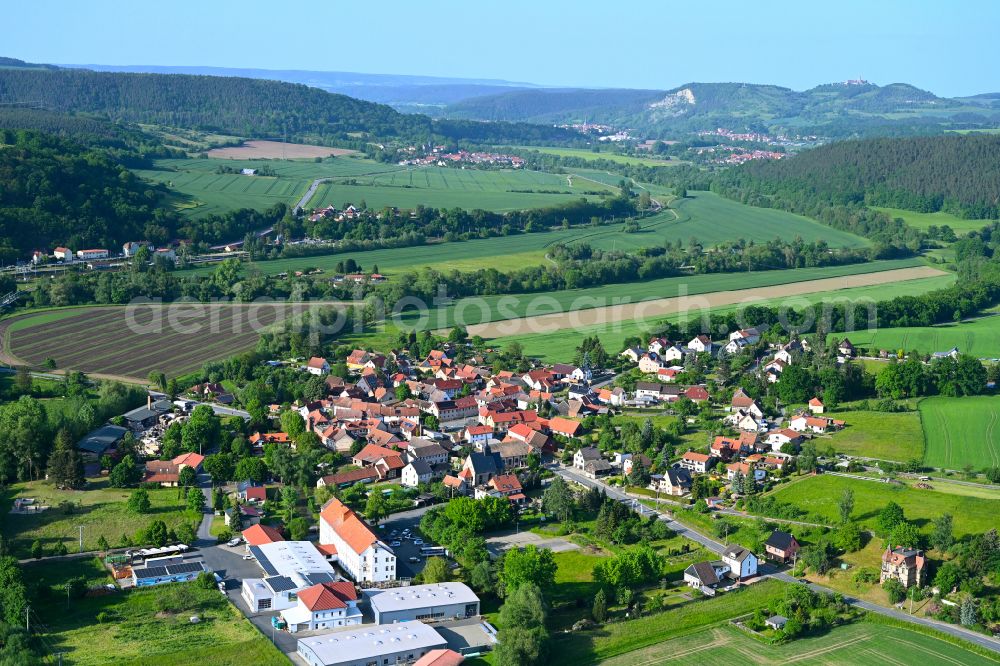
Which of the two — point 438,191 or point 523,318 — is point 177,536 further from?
point 438,191

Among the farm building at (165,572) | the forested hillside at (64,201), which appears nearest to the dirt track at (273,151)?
the forested hillside at (64,201)

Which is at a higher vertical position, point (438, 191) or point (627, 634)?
point (438, 191)

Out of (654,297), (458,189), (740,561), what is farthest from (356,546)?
(458,189)

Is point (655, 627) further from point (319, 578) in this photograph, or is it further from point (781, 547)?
point (319, 578)

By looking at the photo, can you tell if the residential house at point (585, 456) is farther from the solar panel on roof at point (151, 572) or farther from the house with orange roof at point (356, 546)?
the solar panel on roof at point (151, 572)

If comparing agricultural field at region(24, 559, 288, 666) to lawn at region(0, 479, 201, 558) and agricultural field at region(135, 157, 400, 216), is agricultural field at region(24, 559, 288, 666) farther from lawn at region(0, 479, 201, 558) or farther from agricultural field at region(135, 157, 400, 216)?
agricultural field at region(135, 157, 400, 216)

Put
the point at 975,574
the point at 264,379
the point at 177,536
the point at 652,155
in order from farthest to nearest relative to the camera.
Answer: the point at 652,155 < the point at 264,379 < the point at 177,536 < the point at 975,574

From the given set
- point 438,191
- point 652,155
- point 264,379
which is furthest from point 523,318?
point 652,155
